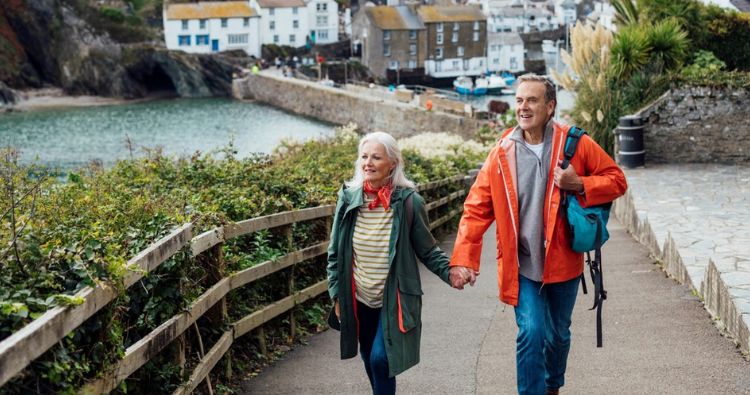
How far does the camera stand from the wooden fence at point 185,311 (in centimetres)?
331

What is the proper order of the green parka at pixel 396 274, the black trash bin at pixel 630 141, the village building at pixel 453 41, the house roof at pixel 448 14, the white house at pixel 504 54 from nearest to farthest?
the green parka at pixel 396 274
the black trash bin at pixel 630 141
the village building at pixel 453 41
the house roof at pixel 448 14
the white house at pixel 504 54

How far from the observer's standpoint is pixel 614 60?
66.2 feet

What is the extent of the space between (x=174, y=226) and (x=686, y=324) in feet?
12.9

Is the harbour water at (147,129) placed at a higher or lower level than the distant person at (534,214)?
lower

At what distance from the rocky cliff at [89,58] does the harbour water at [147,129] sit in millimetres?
6407

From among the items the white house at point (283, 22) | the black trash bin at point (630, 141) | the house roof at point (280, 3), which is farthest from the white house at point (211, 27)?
the black trash bin at point (630, 141)

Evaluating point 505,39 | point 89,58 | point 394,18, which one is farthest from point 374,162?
point 505,39

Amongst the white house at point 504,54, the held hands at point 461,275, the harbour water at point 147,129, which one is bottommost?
the harbour water at point 147,129

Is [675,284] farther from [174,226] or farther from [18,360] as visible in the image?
[18,360]

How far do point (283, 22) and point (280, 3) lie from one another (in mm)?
2321

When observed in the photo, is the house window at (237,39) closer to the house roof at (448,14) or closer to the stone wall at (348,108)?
the stone wall at (348,108)

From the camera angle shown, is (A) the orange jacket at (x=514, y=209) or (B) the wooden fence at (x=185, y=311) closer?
(B) the wooden fence at (x=185, y=311)

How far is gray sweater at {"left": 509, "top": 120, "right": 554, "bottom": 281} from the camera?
505 cm

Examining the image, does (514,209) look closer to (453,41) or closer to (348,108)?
(348,108)
